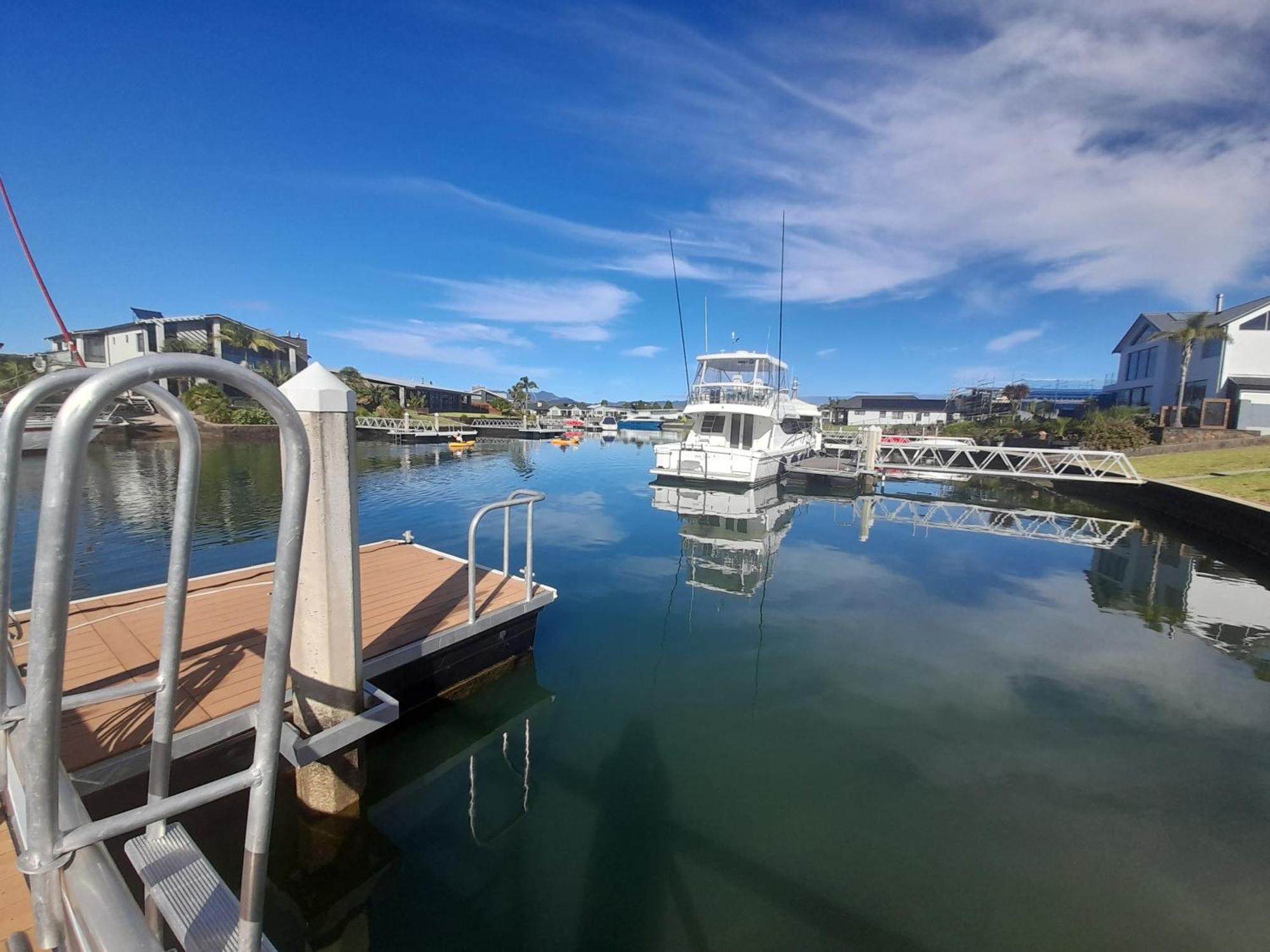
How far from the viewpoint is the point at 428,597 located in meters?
6.56

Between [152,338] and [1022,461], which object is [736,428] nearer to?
[1022,461]

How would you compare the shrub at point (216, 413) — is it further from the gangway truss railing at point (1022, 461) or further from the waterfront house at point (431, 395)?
the gangway truss railing at point (1022, 461)

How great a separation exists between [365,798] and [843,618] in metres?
7.25

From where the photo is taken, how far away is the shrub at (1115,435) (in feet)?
86.5

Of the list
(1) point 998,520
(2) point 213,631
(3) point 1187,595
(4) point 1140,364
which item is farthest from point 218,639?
(4) point 1140,364

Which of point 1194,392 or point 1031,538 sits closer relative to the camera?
point 1031,538

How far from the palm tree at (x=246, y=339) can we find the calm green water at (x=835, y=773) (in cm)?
4672

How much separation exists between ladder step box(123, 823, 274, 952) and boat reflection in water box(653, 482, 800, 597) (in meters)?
8.96

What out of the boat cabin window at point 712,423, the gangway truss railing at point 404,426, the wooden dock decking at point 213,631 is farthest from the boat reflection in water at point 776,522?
the gangway truss railing at point 404,426

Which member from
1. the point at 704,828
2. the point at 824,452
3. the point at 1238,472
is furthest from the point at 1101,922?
the point at 824,452

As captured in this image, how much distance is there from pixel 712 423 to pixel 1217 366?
2712 centimetres

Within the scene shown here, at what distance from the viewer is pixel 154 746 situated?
1962mm

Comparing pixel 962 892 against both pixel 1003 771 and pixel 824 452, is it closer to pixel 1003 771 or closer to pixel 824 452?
pixel 1003 771

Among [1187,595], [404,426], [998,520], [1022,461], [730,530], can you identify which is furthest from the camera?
[404,426]
